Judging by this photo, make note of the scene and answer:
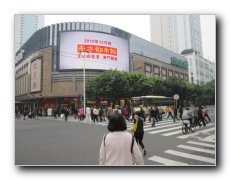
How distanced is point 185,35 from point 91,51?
22007mm

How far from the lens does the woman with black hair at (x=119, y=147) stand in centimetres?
227

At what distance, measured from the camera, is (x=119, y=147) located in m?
2.27

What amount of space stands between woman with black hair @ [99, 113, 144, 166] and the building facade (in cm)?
334

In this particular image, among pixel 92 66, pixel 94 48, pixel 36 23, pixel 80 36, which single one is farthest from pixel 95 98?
pixel 36 23

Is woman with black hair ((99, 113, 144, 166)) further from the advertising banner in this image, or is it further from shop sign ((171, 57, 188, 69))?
the advertising banner

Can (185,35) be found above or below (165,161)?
above

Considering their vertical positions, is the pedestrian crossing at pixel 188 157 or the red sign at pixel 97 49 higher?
the red sign at pixel 97 49

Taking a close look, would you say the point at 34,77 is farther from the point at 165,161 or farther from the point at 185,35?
the point at 165,161

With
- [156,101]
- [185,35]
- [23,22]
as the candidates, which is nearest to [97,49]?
[156,101]

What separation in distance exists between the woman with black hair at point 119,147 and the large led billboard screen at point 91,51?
83.1ft

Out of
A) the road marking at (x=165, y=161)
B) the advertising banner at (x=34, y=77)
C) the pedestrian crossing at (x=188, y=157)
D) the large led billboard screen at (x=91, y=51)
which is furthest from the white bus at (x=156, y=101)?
the large led billboard screen at (x=91, y=51)

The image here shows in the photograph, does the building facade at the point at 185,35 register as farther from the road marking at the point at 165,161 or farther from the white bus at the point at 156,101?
the white bus at the point at 156,101

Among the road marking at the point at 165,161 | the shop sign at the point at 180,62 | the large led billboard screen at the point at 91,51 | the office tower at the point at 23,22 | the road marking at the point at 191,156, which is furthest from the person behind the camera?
the large led billboard screen at the point at 91,51
